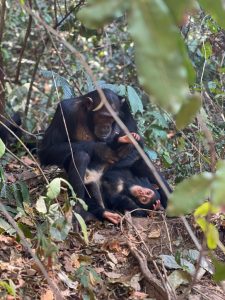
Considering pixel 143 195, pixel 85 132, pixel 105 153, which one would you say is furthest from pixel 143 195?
pixel 85 132

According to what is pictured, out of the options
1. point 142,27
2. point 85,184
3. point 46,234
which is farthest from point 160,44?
point 85,184

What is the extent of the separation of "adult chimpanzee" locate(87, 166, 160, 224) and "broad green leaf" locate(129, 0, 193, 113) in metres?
3.84

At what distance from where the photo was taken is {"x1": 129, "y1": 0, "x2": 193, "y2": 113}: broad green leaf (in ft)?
3.82

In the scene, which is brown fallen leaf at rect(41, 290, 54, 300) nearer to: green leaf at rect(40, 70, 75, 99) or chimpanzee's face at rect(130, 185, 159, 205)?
chimpanzee's face at rect(130, 185, 159, 205)

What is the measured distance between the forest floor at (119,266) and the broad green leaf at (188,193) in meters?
1.75

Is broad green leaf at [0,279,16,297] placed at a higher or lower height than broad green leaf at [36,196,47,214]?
lower

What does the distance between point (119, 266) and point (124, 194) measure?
4.00 ft

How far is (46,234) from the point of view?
3475 mm

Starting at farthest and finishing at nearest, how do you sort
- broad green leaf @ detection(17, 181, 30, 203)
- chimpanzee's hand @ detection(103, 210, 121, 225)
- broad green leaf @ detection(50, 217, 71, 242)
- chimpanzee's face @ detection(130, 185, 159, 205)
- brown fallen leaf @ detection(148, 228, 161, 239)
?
chimpanzee's face @ detection(130, 185, 159, 205)
chimpanzee's hand @ detection(103, 210, 121, 225)
brown fallen leaf @ detection(148, 228, 161, 239)
broad green leaf @ detection(17, 181, 30, 203)
broad green leaf @ detection(50, 217, 71, 242)

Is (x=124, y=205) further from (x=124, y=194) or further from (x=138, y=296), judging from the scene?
(x=138, y=296)

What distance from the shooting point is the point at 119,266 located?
4.08 m

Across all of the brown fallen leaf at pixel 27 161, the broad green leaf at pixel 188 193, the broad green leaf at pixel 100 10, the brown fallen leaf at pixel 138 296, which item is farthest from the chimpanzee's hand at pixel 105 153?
the broad green leaf at pixel 100 10

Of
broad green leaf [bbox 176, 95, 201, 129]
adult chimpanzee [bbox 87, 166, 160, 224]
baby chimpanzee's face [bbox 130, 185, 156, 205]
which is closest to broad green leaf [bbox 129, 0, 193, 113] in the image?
broad green leaf [bbox 176, 95, 201, 129]

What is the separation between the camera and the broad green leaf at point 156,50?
3.82 feet
